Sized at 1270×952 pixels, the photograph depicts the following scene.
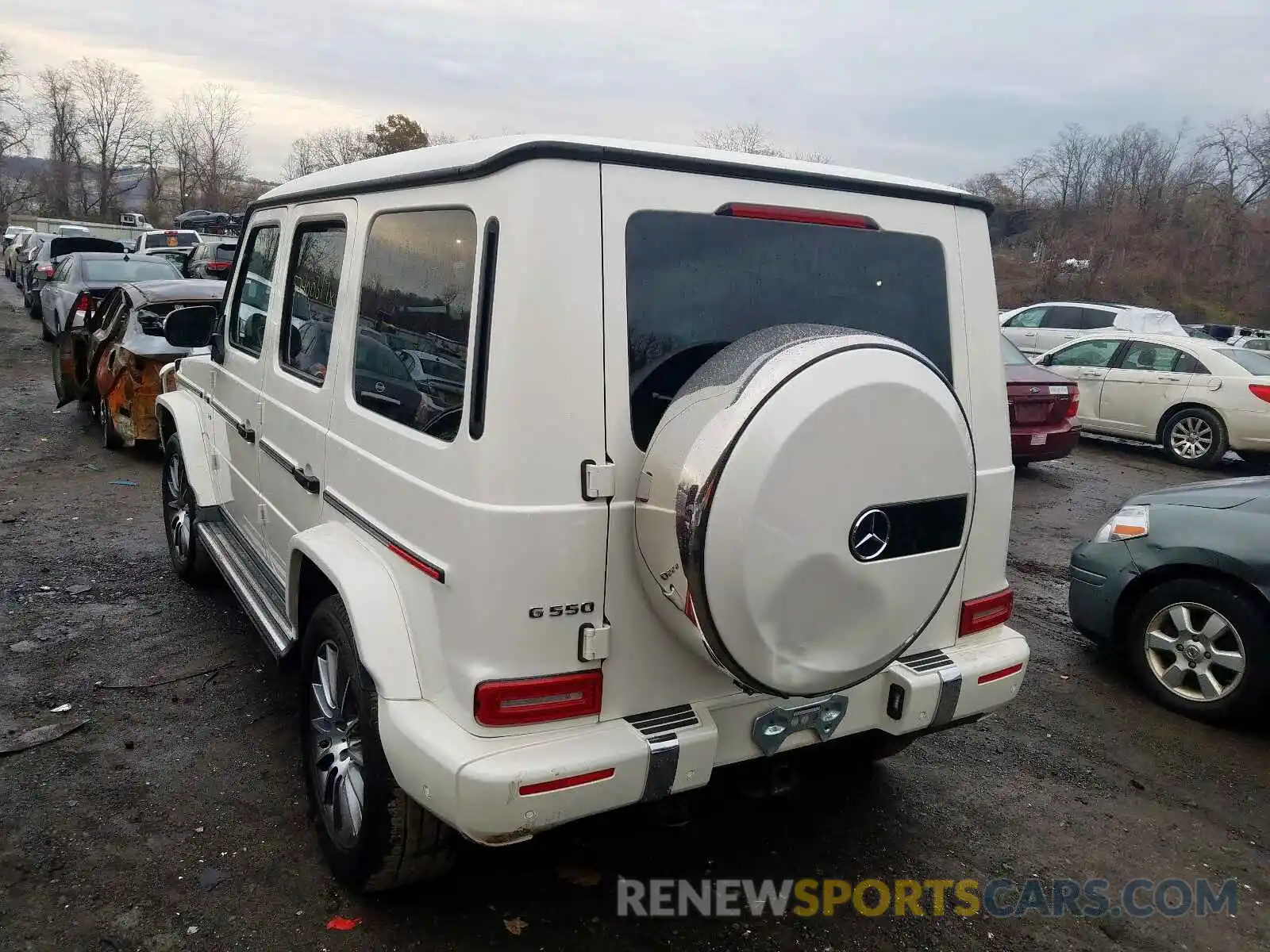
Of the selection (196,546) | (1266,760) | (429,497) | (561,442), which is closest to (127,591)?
(196,546)

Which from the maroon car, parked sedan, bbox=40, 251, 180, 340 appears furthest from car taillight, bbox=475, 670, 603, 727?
parked sedan, bbox=40, 251, 180, 340

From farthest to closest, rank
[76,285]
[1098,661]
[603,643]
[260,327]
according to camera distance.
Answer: [76,285] < [1098,661] < [260,327] < [603,643]

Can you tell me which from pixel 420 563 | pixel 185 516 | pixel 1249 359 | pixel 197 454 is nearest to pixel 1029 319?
pixel 1249 359

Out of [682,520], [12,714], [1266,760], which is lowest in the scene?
[1266,760]

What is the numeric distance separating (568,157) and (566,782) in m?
1.52

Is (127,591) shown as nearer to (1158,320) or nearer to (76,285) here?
(76,285)

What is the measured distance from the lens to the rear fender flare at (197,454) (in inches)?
183

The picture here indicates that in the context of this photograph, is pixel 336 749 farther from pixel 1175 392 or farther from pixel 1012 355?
pixel 1175 392

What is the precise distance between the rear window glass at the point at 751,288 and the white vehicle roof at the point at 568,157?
0.14 meters

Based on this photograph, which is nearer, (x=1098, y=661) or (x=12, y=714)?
(x=12, y=714)

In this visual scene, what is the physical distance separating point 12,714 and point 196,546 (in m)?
1.45

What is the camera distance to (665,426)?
7.29 feet

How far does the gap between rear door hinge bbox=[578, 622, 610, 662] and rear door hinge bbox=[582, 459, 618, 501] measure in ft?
1.13

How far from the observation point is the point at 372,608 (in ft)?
8.15
